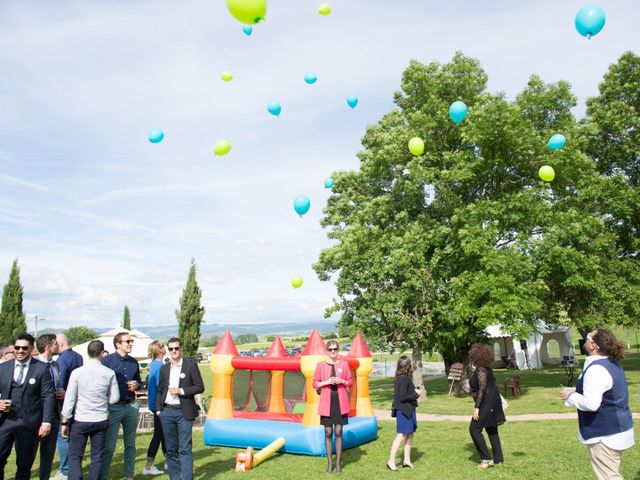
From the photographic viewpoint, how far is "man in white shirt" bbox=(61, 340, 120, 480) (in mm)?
6062

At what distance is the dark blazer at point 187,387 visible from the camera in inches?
267

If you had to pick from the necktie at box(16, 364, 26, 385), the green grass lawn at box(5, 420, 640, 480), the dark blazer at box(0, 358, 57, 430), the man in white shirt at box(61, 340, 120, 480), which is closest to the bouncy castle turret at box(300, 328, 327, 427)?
the green grass lawn at box(5, 420, 640, 480)

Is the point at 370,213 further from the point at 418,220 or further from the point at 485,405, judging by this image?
the point at 485,405

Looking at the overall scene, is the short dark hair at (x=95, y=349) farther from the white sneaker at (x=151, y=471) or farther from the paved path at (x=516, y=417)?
the paved path at (x=516, y=417)

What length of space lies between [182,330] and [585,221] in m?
21.5

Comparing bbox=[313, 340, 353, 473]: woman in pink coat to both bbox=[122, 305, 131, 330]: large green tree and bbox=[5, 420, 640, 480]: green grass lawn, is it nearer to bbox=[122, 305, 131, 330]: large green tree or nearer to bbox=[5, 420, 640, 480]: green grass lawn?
bbox=[5, 420, 640, 480]: green grass lawn

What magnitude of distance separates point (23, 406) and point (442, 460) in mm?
6443

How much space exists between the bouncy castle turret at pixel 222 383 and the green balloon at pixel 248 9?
6.63 meters

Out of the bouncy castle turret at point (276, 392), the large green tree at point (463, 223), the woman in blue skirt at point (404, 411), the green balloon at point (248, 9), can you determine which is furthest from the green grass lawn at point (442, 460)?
the green balloon at point (248, 9)

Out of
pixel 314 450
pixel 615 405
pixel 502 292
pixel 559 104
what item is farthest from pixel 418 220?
pixel 615 405

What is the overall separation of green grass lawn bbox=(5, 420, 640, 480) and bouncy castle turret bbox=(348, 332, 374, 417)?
67 cm

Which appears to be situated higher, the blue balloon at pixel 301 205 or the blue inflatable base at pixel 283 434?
the blue balloon at pixel 301 205

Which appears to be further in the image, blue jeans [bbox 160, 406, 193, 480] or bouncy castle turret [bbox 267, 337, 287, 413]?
bouncy castle turret [bbox 267, 337, 287, 413]

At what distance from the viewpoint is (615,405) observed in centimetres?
449
